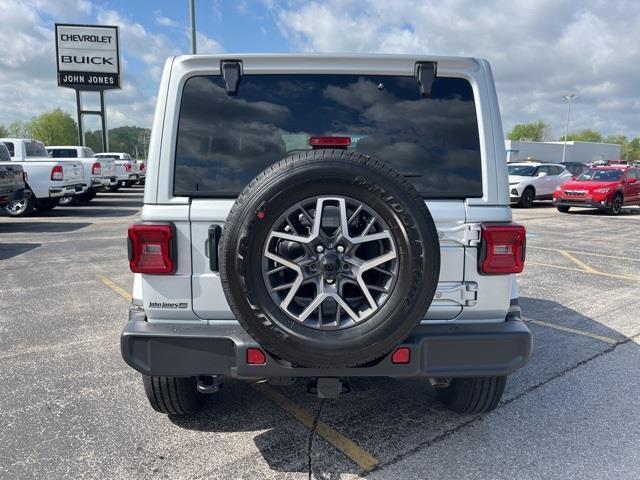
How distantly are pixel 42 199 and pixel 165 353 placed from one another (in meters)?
13.6

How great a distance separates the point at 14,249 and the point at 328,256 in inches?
352

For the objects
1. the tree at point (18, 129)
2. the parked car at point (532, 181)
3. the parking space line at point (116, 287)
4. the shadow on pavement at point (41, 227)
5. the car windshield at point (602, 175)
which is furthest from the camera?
the tree at point (18, 129)

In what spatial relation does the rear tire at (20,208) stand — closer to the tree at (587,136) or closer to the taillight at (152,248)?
the taillight at (152,248)

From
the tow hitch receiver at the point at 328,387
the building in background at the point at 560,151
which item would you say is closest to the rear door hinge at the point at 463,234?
the tow hitch receiver at the point at 328,387

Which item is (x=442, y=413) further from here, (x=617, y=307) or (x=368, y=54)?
(x=617, y=307)

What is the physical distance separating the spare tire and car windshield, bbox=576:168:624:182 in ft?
55.6

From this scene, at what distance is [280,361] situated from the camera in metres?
2.45

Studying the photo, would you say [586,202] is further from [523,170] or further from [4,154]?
[4,154]

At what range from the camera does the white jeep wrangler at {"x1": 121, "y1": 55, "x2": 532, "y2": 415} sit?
2.27 m

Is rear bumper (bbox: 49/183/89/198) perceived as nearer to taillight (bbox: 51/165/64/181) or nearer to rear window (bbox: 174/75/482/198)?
taillight (bbox: 51/165/64/181)

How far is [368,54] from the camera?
263 cm

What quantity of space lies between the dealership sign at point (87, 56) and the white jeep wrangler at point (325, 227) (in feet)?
96.6

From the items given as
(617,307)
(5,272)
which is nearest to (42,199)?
(5,272)

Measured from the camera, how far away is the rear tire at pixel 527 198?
18.3 metres
